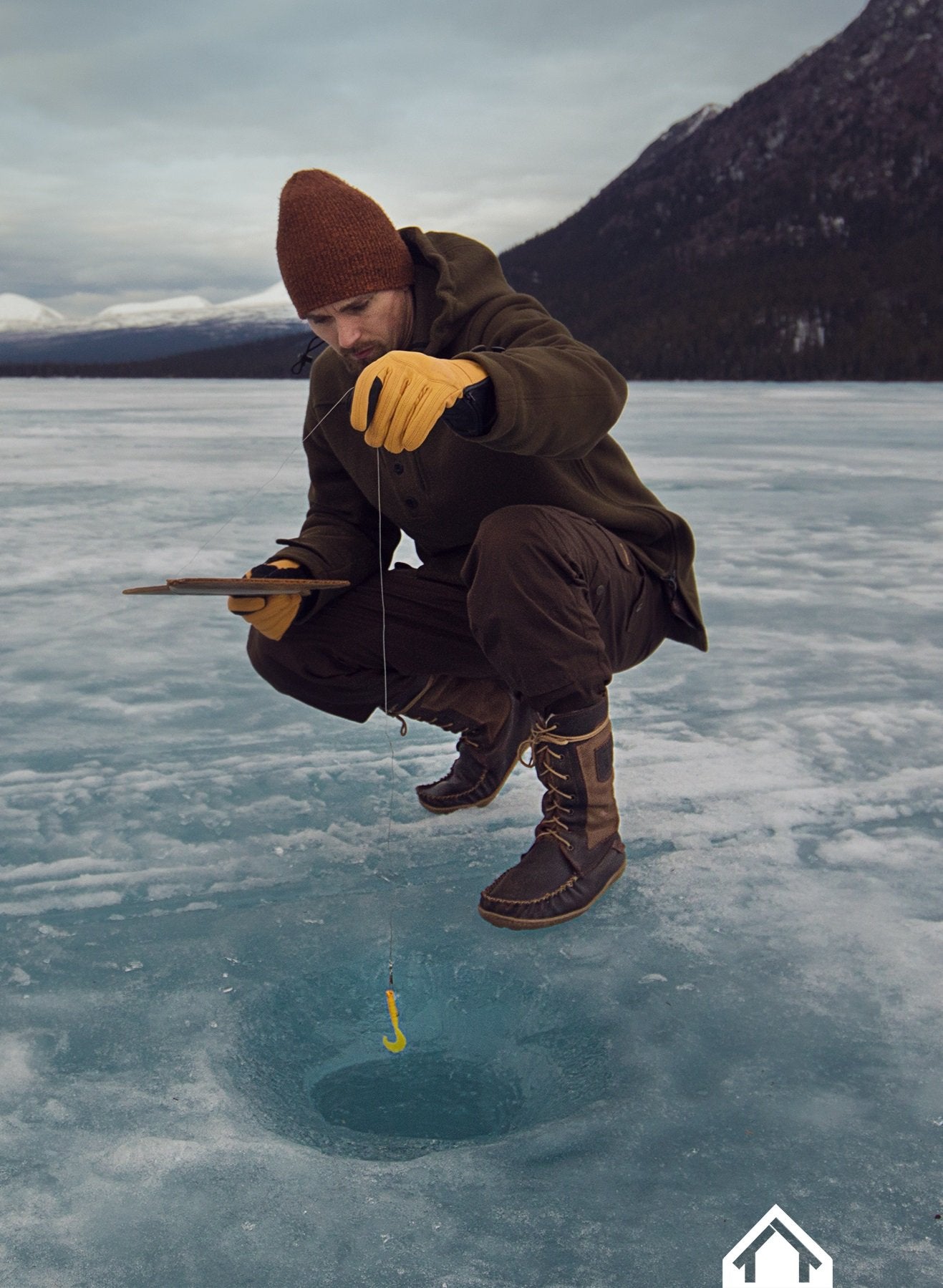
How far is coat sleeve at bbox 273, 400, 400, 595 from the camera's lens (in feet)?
8.21

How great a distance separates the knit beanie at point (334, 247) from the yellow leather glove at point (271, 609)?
1.85ft

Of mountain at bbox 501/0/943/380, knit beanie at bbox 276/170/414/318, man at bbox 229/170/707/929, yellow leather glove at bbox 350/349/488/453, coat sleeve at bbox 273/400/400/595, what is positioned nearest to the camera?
yellow leather glove at bbox 350/349/488/453

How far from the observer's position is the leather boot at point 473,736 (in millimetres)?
2596

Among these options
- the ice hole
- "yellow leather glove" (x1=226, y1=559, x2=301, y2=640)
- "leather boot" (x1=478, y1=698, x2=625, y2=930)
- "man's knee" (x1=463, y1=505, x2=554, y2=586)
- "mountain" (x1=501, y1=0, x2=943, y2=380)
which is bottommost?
the ice hole

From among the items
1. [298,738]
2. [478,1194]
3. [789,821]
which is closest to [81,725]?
[298,738]

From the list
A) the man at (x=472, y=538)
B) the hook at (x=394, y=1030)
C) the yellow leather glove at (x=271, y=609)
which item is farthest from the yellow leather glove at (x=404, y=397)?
the hook at (x=394, y=1030)

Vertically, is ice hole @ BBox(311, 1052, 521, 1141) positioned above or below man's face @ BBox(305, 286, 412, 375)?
below

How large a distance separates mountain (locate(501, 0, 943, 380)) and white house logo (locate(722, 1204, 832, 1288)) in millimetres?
75884

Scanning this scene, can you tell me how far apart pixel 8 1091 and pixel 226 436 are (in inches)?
626

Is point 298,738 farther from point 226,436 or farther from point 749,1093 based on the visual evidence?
point 226,436

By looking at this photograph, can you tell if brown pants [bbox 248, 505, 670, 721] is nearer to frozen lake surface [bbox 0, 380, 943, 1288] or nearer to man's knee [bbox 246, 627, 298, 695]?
man's knee [bbox 246, 627, 298, 695]

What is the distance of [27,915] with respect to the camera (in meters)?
2.08

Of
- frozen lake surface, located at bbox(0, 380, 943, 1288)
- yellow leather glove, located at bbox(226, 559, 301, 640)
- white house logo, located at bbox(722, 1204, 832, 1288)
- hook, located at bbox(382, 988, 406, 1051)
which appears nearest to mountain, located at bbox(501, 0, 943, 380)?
frozen lake surface, located at bbox(0, 380, 943, 1288)

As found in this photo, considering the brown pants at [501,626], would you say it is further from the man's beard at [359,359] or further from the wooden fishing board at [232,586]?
the man's beard at [359,359]
